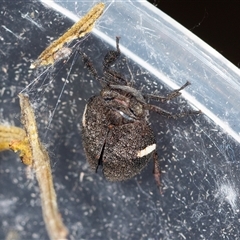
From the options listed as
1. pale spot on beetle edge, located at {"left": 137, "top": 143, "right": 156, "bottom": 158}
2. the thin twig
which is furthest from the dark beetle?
the thin twig

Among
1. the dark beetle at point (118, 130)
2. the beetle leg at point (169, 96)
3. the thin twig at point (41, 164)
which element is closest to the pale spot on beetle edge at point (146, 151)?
the dark beetle at point (118, 130)

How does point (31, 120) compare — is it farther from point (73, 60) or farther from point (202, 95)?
point (202, 95)

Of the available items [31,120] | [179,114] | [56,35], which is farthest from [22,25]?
[179,114]

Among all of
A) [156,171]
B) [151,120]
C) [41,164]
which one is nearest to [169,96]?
[151,120]

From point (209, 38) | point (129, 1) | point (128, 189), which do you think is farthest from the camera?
point (209, 38)

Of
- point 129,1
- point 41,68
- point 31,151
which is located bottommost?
point 31,151

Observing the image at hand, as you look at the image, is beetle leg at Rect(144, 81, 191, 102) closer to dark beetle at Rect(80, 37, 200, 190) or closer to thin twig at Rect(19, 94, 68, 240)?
dark beetle at Rect(80, 37, 200, 190)
